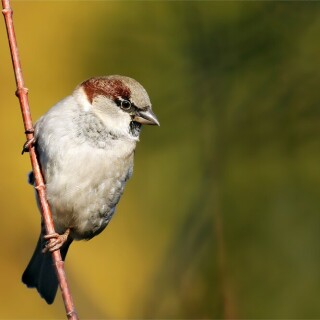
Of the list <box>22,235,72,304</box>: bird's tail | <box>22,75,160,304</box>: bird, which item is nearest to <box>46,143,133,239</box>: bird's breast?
<box>22,75,160,304</box>: bird

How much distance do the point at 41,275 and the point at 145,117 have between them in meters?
0.76

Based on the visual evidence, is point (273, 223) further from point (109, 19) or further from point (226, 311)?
point (109, 19)

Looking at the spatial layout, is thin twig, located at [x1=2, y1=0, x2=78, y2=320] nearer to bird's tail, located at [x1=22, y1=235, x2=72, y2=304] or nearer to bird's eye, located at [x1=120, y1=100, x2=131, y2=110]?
bird's eye, located at [x1=120, y1=100, x2=131, y2=110]

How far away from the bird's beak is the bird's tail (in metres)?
0.61

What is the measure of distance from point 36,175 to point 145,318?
2.83ft

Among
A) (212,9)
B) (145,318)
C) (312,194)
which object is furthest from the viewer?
(212,9)

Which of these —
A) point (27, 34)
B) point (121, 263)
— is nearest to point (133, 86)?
point (121, 263)

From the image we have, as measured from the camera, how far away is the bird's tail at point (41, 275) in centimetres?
248

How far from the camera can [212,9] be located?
9.48ft

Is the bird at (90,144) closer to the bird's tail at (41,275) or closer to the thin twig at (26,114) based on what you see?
the thin twig at (26,114)

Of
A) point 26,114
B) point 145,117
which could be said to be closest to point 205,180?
point 145,117

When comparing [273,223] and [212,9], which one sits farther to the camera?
[212,9]

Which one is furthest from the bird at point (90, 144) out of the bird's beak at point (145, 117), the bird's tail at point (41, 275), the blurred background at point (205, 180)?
the blurred background at point (205, 180)

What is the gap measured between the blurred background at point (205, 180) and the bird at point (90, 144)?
1.36 feet
